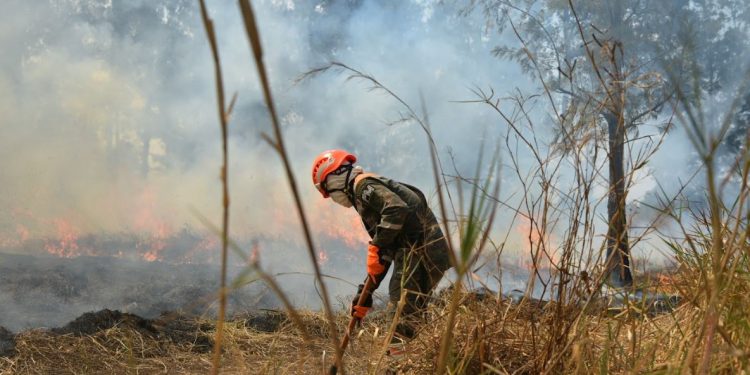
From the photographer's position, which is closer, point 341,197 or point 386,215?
point 386,215

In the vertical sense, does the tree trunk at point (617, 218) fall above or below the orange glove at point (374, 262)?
above

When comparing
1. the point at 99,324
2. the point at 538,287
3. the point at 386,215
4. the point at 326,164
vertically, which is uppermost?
the point at 326,164

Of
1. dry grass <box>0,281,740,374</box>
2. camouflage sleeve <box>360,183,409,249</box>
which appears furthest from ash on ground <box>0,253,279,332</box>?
camouflage sleeve <box>360,183,409,249</box>

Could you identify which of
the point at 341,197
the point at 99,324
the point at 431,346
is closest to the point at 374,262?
the point at 341,197

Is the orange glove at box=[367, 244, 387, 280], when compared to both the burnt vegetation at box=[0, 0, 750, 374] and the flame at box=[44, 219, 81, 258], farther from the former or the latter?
the flame at box=[44, 219, 81, 258]

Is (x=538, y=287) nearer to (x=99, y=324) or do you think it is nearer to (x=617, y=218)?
(x=99, y=324)

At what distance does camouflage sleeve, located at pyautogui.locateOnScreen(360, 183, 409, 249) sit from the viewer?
4438 mm

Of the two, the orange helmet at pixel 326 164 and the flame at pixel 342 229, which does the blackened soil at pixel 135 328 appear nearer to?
the orange helmet at pixel 326 164

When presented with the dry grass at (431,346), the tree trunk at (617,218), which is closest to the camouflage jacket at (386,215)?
the dry grass at (431,346)

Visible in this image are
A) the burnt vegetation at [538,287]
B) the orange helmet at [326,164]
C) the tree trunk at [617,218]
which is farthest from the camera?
the orange helmet at [326,164]

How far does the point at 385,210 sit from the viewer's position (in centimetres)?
453

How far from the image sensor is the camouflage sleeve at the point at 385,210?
4.44 meters

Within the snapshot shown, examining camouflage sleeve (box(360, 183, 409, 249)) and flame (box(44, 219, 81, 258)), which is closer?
camouflage sleeve (box(360, 183, 409, 249))

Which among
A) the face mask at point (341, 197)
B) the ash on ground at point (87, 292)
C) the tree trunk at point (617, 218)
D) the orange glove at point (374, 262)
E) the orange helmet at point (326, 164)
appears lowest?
the ash on ground at point (87, 292)
